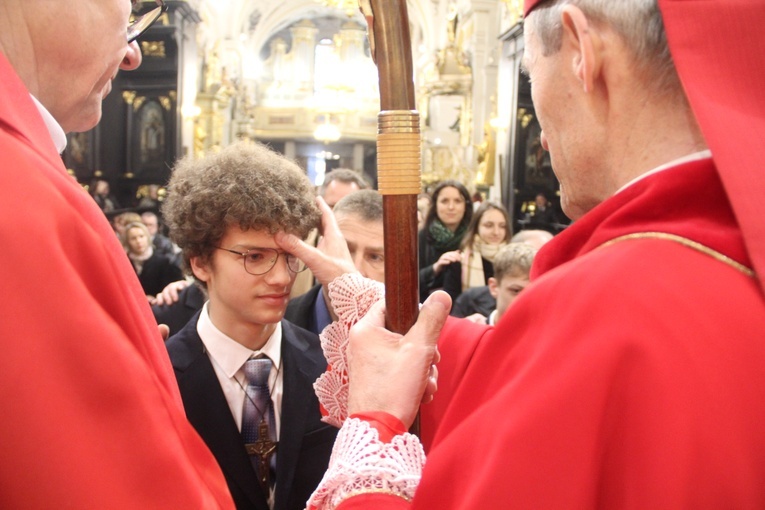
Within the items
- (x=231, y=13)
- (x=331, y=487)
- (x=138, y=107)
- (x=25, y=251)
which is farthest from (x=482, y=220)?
(x=231, y=13)

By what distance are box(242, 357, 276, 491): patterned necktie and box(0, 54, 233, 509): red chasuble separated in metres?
1.05

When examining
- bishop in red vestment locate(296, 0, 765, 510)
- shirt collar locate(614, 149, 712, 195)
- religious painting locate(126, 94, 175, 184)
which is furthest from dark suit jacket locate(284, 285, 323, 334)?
religious painting locate(126, 94, 175, 184)

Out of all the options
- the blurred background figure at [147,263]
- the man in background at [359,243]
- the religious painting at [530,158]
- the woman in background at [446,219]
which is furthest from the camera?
the religious painting at [530,158]

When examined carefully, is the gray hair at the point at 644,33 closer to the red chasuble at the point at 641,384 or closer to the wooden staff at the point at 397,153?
the red chasuble at the point at 641,384

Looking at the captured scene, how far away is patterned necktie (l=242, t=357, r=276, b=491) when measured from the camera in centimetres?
216

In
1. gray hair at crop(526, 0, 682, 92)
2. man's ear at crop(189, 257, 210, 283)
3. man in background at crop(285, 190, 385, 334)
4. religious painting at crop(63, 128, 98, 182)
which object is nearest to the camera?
gray hair at crop(526, 0, 682, 92)

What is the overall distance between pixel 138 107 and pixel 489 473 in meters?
16.0

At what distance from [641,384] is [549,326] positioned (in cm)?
15

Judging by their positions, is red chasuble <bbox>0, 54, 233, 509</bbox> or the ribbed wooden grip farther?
the ribbed wooden grip

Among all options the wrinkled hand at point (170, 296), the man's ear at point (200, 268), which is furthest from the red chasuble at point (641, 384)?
the wrinkled hand at point (170, 296)

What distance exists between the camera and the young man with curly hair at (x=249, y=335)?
7.00 feet

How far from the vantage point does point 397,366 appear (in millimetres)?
1465

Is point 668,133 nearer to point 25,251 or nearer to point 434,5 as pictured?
point 25,251

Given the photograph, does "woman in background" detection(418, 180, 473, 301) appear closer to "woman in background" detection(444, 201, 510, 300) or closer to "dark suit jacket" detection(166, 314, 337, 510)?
"woman in background" detection(444, 201, 510, 300)
